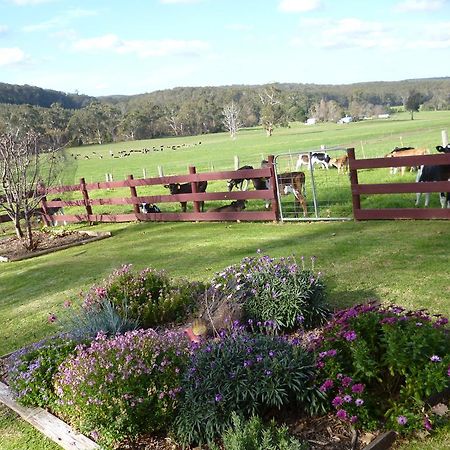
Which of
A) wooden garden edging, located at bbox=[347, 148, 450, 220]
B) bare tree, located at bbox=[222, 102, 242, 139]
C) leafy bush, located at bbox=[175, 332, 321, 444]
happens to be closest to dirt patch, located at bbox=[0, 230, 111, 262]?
wooden garden edging, located at bbox=[347, 148, 450, 220]

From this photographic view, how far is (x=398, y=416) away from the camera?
3020mm

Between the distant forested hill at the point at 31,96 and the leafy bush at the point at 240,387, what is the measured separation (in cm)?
11400

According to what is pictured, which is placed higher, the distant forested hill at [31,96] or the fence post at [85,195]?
the distant forested hill at [31,96]

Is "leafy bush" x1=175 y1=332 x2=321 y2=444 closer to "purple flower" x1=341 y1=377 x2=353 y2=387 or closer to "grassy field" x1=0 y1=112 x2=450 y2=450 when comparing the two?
"purple flower" x1=341 y1=377 x2=353 y2=387

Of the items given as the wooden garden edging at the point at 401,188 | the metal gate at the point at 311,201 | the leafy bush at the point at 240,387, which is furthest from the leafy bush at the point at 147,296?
the metal gate at the point at 311,201

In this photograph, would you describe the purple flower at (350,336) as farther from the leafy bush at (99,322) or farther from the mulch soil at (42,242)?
the mulch soil at (42,242)

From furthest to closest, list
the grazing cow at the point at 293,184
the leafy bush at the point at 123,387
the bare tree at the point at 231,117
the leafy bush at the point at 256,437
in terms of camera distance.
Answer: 1. the bare tree at the point at 231,117
2. the grazing cow at the point at 293,184
3. the leafy bush at the point at 123,387
4. the leafy bush at the point at 256,437

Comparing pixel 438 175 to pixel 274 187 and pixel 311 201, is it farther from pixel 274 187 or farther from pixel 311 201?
pixel 311 201

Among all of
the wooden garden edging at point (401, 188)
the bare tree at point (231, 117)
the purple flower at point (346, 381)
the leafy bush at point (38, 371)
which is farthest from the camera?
the bare tree at point (231, 117)

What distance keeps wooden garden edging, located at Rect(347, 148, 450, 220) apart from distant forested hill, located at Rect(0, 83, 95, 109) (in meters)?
109

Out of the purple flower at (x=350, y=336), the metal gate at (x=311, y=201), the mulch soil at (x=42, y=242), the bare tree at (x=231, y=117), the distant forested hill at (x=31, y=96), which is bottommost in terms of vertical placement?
the mulch soil at (x=42, y=242)

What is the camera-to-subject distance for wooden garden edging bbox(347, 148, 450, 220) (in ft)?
30.4

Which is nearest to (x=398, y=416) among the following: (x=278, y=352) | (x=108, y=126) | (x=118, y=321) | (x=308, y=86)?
(x=278, y=352)

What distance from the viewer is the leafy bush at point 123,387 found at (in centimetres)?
337
